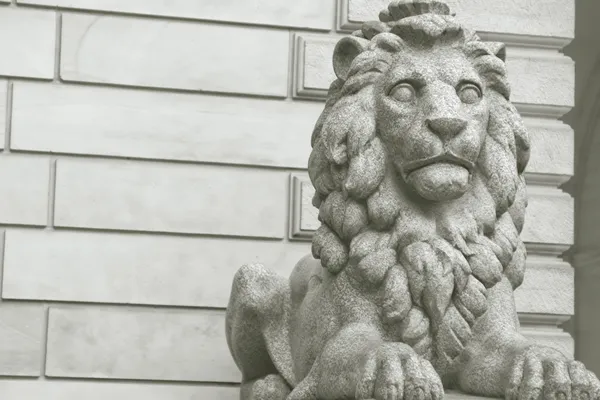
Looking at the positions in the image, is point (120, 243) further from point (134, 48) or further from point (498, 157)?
point (498, 157)

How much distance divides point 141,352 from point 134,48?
1.94 m

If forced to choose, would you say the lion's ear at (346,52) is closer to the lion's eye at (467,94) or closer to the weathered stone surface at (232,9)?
the lion's eye at (467,94)

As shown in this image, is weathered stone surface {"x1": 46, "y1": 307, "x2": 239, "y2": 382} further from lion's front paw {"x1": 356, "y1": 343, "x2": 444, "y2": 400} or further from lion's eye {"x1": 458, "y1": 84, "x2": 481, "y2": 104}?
lion's front paw {"x1": 356, "y1": 343, "x2": 444, "y2": 400}

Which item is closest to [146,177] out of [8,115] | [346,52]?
[8,115]

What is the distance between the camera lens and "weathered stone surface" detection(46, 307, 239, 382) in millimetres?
10789

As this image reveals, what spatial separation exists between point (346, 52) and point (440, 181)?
35.6 inches

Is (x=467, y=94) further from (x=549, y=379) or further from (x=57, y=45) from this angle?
(x=57, y=45)

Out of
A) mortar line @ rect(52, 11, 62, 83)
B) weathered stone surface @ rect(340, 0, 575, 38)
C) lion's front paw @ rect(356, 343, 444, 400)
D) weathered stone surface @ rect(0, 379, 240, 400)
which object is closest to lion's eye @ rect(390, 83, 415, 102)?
lion's front paw @ rect(356, 343, 444, 400)

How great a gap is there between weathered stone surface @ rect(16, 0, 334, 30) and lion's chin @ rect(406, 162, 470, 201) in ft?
12.7

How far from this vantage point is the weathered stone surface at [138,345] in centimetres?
1079

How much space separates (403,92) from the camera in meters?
7.76

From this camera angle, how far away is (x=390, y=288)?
760cm

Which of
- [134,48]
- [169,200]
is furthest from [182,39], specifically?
[169,200]

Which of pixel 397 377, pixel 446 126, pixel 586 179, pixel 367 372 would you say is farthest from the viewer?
pixel 586 179
